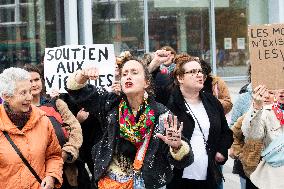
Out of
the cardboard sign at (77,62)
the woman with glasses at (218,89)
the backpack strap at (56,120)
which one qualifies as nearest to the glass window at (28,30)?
the woman with glasses at (218,89)

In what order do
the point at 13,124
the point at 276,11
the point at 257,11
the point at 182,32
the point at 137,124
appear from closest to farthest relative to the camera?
1. the point at 137,124
2. the point at 13,124
3. the point at 182,32
4. the point at 276,11
5. the point at 257,11

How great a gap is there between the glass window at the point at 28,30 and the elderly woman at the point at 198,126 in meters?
7.66

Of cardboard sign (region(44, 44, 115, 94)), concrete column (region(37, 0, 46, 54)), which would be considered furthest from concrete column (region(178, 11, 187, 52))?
cardboard sign (region(44, 44, 115, 94))

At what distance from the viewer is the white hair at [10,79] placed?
477 centimetres

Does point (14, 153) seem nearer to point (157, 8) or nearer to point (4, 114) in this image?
point (4, 114)

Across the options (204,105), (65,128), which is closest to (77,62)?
(65,128)

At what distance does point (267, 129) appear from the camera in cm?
528

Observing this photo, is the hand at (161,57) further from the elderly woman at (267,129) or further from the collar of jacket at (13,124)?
the collar of jacket at (13,124)

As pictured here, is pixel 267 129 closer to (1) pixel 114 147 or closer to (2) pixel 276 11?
(1) pixel 114 147

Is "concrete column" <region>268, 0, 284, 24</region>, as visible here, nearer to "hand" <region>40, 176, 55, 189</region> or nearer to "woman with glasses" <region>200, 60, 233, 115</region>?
"woman with glasses" <region>200, 60, 233, 115</region>

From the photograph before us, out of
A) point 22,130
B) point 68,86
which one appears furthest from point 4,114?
point 68,86

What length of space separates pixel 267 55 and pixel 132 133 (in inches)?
54.2

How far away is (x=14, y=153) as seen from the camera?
465 centimetres

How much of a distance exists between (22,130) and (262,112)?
1.84 m
